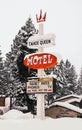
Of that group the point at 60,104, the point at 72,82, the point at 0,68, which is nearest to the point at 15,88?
the point at 60,104

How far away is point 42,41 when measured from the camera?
27.1m

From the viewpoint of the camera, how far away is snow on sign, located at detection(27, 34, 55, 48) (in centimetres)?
2655

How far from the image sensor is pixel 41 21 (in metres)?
27.1

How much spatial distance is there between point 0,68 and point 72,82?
2112 cm

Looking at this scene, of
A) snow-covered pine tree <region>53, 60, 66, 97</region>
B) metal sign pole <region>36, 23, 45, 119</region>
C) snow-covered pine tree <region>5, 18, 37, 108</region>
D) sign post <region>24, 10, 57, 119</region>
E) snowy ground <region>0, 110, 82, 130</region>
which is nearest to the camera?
snowy ground <region>0, 110, 82, 130</region>

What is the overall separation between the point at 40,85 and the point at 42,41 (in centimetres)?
329

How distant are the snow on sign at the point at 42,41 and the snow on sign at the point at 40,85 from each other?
255 cm

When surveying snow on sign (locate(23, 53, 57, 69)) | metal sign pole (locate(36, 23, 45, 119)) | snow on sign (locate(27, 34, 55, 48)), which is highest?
snow on sign (locate(27, 34, 55, 48))

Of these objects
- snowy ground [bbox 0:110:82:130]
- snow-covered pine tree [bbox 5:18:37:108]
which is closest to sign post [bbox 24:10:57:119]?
snowy ground [bbox 0:110:82:130]

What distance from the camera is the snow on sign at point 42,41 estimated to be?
26547mm

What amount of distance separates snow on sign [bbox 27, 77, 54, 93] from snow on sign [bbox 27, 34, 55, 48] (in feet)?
8.37

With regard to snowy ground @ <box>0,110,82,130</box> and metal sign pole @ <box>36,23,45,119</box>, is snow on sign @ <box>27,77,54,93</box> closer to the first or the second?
metal sign pole @ <box>36,23,45,119</box>

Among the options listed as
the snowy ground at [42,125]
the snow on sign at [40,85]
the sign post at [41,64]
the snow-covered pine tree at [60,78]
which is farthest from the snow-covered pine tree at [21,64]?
the snowy ground at [42,125]

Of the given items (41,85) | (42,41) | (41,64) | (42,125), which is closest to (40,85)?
(41,85)
